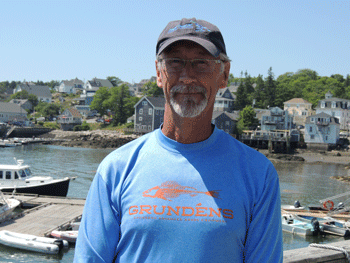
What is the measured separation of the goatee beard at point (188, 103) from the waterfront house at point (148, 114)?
76.5 m

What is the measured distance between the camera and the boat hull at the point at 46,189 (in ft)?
85.3

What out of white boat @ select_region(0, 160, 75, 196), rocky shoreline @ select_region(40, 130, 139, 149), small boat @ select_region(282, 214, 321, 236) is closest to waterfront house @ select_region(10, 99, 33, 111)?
rocky shoreline @ select_region(40, 130, 139, 149)

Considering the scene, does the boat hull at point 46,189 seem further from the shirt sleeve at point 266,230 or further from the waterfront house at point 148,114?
the waterfront house at point 148,114

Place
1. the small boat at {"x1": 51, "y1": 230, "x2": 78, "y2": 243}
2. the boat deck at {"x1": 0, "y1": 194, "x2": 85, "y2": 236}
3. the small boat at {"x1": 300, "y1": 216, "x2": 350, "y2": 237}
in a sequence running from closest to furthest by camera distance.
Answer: the small boat at {"x1": 51, "y1": 230, "x2": 78, "y2": 243}, the boat deck at {"x1": 0, "y1": 194, "x2": 85, "y2": 236}, the small boat at {"x1": 300, "y1": 216, "x2": 350, "y2": 237}

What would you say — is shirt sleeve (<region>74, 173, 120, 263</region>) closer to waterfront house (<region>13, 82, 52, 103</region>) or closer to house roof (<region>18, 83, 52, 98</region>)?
waterfront house (<region>13, 82, 52, 103</region>)

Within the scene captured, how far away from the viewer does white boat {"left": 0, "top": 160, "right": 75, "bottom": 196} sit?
26094 millimetres

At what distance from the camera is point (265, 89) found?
99562 mm

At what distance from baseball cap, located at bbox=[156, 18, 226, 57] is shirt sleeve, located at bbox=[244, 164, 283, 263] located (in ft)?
2.68

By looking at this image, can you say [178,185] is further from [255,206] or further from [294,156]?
[294,156]

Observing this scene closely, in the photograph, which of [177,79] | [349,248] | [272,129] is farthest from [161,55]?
[272,129]

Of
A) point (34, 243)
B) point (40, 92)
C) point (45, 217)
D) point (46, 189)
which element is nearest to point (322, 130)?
point (46, 189)

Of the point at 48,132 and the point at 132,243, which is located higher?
the point at 132,243

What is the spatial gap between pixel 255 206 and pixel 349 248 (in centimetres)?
269

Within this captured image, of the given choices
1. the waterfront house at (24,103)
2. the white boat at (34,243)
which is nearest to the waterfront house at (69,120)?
the waterfront house at (24,103)
